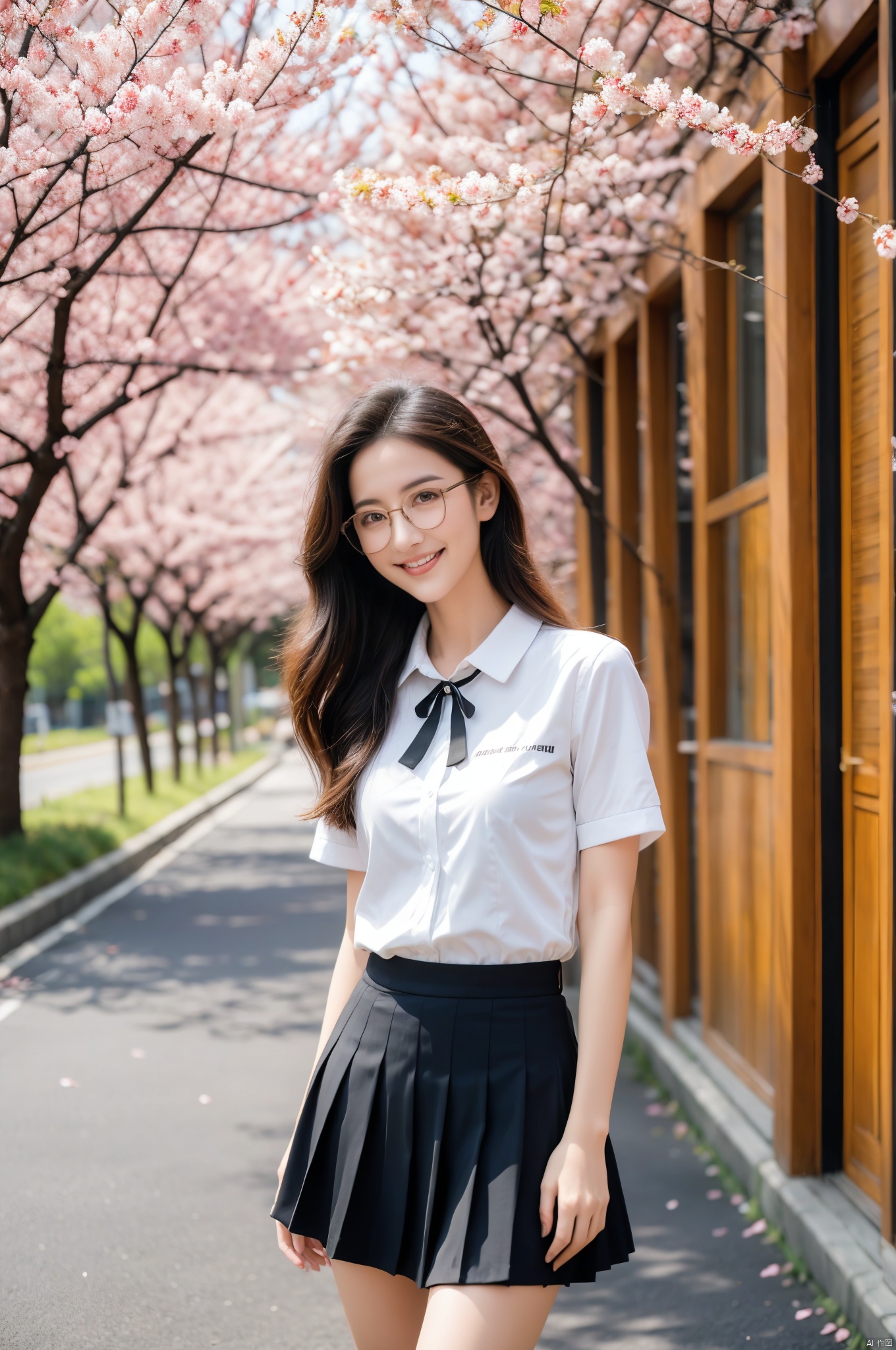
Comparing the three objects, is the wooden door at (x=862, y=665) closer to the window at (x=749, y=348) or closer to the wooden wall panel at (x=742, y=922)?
the wooden wall panel at (x=742, y=922)

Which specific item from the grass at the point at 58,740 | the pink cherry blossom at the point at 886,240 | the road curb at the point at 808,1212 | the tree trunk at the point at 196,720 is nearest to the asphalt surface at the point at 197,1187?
the road curb at the point at 808,1212

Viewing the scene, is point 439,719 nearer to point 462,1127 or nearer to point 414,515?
point 414,515

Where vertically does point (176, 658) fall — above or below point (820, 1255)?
above

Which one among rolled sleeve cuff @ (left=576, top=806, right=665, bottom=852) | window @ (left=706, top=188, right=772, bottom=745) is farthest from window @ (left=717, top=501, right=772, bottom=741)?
rolled sleeve cuff @ (left=576, top=806, right=665, bottom=852)

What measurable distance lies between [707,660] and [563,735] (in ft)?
11.0

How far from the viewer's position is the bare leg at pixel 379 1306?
6.40ft

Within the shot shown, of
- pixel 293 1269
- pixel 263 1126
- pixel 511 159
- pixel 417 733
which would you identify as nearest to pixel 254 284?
pixel 511 159

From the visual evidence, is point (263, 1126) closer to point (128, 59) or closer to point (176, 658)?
point (128, 59)

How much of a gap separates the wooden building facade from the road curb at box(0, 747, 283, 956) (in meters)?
4.93

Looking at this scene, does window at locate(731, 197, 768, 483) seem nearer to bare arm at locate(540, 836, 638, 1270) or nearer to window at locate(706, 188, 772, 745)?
window at locate(706, 188, 772, 745)

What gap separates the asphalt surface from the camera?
3350mm

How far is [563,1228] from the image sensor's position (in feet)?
5.68

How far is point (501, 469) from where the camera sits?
2.17 metres

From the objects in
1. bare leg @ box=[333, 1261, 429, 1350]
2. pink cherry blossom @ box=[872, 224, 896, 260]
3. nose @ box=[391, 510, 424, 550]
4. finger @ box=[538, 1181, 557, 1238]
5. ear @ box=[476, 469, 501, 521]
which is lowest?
bare leg @ box=[333, 1261, 429, 1350]
